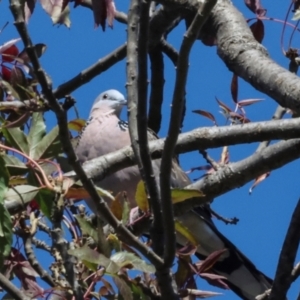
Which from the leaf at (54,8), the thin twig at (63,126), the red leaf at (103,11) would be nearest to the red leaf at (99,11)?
the red leaf at (103,11)

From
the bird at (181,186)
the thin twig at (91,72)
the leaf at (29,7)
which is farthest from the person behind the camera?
the bird at (181,186)

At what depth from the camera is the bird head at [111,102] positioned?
5.48 m

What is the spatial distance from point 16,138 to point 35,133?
0.07 meters

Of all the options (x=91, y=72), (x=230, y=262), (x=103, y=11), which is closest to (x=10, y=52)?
(x=103, y=11)

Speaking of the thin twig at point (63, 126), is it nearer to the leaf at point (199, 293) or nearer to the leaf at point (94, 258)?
the leaf at point (94, 258)

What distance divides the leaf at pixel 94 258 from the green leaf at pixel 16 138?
345 mm

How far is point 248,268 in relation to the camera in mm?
4273

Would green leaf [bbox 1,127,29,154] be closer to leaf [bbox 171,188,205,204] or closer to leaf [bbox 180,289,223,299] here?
leaf [bbox 171,188,205,204]

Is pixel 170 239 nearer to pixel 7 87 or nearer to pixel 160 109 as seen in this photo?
pixel 7 87

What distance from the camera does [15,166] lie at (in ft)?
6.93

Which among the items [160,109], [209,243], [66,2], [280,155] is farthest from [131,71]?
[209,243]

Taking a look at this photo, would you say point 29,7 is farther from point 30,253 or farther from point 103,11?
point 30,253

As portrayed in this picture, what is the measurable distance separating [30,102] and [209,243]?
2.77 meters

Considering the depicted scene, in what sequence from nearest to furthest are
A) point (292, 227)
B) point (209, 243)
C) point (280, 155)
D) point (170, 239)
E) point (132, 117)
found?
point (170, 239) < point (132, 117) < point (280, 155) < point (292, 227) < point (209, 243)
